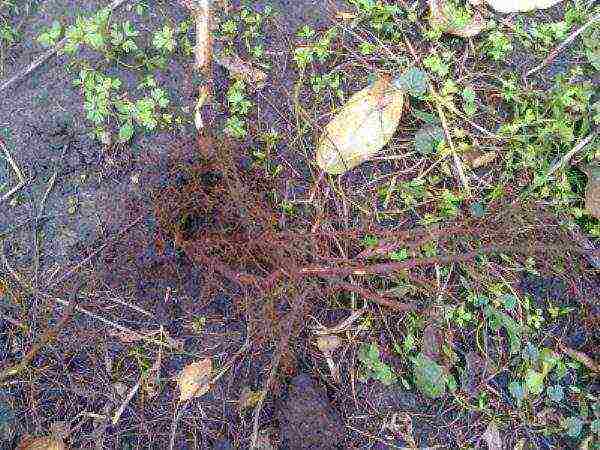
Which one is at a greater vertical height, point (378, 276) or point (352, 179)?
point (352, 179)

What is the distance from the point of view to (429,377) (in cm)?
169

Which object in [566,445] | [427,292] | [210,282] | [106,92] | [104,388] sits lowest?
[566,445]

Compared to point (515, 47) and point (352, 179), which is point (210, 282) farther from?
point (515, 47)

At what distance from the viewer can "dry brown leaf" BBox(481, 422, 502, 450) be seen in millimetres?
1692

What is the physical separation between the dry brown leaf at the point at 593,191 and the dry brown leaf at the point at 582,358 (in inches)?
15.9

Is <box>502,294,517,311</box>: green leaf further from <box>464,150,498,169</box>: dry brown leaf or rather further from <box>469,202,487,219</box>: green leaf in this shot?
<box>464,150,498,169</box>: dry brown leaf

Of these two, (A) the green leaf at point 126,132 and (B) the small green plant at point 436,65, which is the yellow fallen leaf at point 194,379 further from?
(B) the small green plant at point 436,65

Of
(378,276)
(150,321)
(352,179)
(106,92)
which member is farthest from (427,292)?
(106,92)

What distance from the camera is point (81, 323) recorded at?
1.72 meters

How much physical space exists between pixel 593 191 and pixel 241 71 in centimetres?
112

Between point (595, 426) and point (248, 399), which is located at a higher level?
point (248, 399)

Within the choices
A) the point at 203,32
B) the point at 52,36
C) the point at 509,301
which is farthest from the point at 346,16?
the point at 509,301

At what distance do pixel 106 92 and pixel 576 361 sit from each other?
158 cm

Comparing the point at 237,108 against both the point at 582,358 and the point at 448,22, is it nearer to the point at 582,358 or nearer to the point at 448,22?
the point at 448,22
